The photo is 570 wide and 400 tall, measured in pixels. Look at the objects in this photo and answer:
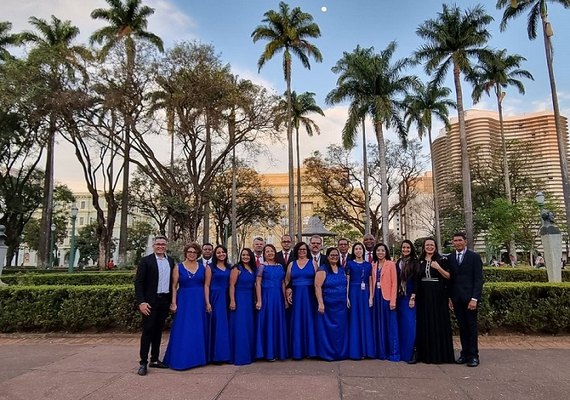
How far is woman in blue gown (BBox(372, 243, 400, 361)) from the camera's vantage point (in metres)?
5.83

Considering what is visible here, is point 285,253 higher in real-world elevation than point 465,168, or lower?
lower

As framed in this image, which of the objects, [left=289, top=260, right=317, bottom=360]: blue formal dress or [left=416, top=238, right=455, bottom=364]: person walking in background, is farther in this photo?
[left=289, top=260, right=317, bottom=360]: blue formal dress

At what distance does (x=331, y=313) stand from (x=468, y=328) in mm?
1884

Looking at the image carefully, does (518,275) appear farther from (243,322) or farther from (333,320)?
(243,322)

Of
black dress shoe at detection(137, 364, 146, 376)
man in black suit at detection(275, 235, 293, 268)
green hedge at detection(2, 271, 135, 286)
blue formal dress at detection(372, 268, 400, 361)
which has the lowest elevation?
black dress shoe at detection(137, 364, 146, 376)

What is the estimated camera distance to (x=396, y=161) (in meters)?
33.0

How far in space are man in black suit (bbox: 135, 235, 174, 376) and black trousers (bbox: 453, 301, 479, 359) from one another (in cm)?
407

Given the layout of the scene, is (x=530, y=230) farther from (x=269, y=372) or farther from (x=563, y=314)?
(x=269, y=372)

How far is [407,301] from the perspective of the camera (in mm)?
5879

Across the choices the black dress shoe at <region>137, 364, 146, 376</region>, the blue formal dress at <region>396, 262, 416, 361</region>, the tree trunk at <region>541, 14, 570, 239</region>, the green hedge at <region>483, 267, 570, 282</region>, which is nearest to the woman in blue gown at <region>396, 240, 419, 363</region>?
the blue formal dress at <region>396, 262, 416, 361</region>

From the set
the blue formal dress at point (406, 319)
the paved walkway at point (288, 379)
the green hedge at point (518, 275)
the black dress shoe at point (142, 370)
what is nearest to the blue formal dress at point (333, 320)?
the paved walkway at point (288, 379)

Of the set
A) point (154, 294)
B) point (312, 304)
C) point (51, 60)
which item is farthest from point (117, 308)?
point (51, 60)

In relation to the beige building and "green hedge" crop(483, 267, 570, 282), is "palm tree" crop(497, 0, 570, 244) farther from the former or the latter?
the beige building

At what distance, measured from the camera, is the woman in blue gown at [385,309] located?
5.83 m
